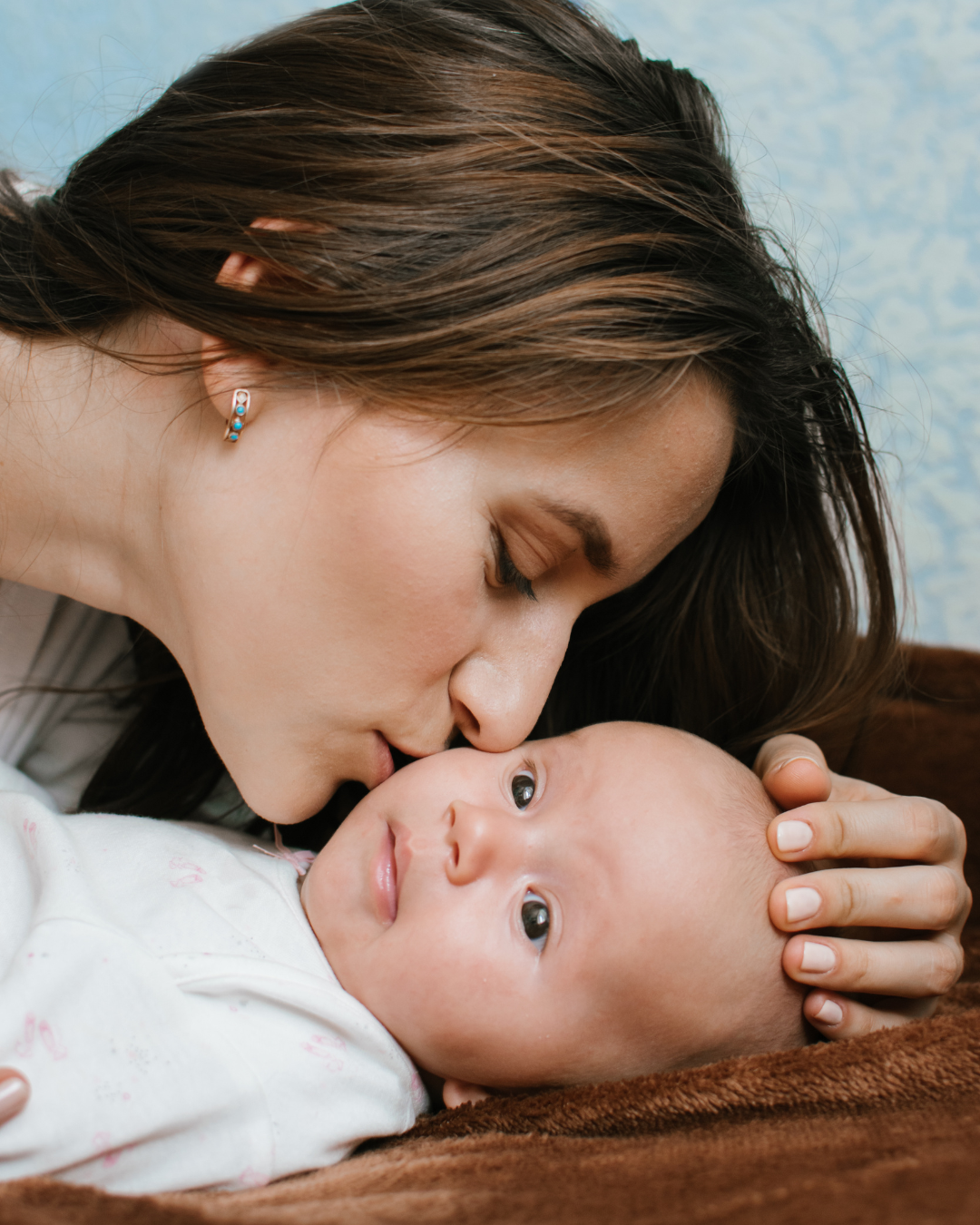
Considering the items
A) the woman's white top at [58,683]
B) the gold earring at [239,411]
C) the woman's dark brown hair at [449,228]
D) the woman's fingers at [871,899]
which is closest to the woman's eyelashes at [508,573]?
the woman's dark brown hair at [449,228]

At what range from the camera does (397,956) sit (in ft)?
2.93

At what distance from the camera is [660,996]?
0.87 metres

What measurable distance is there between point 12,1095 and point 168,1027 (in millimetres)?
117

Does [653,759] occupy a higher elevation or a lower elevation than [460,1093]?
higher

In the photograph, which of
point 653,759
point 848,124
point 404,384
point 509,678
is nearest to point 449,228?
point 404,384

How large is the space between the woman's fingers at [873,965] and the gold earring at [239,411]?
68 cm

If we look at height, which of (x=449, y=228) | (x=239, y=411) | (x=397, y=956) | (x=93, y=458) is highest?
(x=449, y=228)

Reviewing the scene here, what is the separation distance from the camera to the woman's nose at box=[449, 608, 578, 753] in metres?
0.95

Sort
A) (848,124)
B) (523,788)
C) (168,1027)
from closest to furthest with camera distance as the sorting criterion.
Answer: (168,1027)
(523,788)
(848,124)

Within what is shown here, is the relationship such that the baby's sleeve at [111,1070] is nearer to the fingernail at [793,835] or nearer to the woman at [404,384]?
the woman at [404,384]

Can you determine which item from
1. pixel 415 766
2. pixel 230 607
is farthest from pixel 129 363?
pixel 415 766

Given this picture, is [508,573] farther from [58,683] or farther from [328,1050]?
[58,683]

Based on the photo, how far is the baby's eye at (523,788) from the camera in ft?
3.22

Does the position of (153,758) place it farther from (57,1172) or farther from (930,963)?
(930,963)
